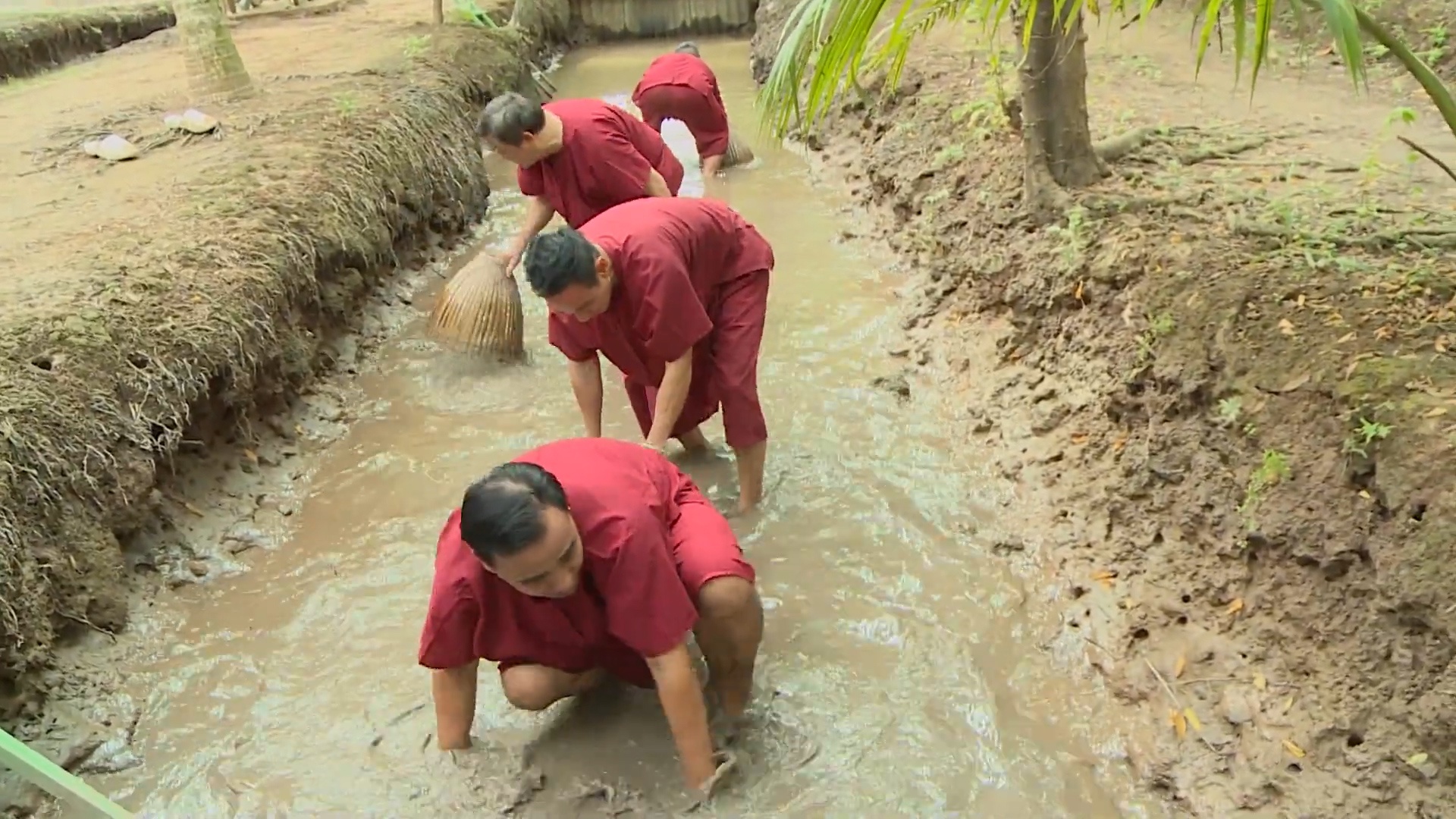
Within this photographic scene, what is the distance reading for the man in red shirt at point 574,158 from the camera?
165 inches

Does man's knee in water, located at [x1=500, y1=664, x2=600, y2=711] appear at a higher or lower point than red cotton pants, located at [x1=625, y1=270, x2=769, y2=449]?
lower

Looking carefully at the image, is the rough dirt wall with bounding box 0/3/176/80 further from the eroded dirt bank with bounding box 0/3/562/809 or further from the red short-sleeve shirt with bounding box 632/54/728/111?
the red short-sleeve shirt with bounding box 632/54/728/111

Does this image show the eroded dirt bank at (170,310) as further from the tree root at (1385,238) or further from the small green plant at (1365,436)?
the tree root at (1385,238)

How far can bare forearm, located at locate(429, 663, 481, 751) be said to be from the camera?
8.49ft

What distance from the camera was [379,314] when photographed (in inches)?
224

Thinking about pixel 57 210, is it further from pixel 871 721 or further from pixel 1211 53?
pixel 1211 53

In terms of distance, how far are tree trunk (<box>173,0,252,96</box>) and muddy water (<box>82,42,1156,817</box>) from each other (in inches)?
137

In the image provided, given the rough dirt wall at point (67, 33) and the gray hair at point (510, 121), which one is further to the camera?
the rough dirt wall at point (67, 33)

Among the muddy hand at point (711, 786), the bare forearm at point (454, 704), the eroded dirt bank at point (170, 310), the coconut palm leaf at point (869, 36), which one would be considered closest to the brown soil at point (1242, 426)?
the coconut palm leaf at point (869, 36)

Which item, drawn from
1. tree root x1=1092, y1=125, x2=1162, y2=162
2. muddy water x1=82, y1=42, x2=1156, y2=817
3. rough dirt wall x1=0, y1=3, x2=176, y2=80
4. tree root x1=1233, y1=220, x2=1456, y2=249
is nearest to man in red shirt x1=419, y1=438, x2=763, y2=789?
muddy water x1=82, y1=42, x2=1156, y2=817

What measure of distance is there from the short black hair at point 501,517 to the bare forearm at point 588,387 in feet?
5.56

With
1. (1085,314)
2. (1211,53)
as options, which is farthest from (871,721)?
(1211,53)

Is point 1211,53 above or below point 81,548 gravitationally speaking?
above

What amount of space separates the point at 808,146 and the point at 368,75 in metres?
3.23
